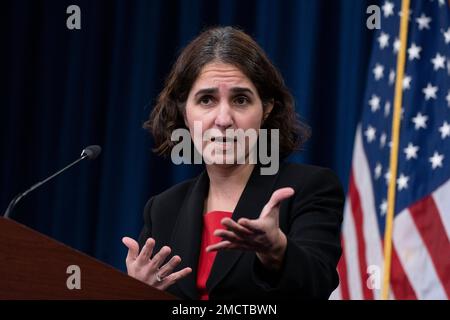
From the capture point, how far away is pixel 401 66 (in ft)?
9.50

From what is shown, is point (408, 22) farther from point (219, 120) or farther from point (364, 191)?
point (219, 120)

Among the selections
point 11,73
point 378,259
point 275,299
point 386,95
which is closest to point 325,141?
point 386,95

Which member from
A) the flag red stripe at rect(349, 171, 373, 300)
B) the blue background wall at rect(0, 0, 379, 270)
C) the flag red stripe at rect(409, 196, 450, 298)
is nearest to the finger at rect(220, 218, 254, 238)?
the flag red stripe at rect(409, 196, 450, 298)

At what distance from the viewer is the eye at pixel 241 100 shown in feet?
5.98

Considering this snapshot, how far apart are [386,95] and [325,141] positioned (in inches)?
25.7

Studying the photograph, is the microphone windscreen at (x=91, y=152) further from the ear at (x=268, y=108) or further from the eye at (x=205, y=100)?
the ear at (x=268, y=108)

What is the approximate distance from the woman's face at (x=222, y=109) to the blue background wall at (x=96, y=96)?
1.92 metres

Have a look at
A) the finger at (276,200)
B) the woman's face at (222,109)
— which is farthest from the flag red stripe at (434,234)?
the finger at (276,200)

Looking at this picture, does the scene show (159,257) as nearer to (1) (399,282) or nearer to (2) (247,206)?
(2) (247,206)

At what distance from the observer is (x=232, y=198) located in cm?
185

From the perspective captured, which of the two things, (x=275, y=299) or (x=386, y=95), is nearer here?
(x=275, y=299)

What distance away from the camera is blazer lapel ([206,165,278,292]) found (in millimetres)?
1619

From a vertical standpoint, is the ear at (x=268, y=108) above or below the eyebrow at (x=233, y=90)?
below

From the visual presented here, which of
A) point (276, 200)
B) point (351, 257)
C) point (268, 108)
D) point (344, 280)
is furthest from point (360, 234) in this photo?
point (276, 200)
